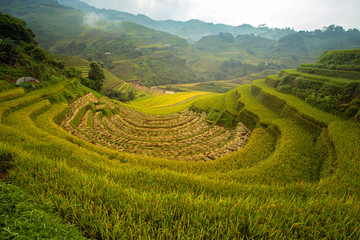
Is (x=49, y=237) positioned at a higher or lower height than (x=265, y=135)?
higher

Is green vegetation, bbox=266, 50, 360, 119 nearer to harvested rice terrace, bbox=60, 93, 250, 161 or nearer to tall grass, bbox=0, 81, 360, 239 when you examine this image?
tall grass, bbox=0, 81, 360, 239

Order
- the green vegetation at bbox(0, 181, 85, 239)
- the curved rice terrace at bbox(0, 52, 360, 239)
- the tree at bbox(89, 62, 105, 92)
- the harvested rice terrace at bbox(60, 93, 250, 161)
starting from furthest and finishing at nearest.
Answer: the tree at bbox(89, 62, 105, 92) → the harvested rice terrace at bbox(60, 93, 250, 161) → the curved rice terrace at bbox(0, 52, 360, 239) → the green vegetation at bbox(0, 181, 85, 239)

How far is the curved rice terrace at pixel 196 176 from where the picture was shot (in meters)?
1.95

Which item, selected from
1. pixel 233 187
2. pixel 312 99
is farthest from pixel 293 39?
pixel 233 187

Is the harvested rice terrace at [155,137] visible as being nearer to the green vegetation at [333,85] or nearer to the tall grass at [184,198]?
the tall grass at [184,198]

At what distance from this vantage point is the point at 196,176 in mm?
4168

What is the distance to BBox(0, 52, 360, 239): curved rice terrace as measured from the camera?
195cm

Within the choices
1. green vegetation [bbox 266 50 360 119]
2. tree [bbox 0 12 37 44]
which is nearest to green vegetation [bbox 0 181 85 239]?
green vegetation [bbox 266 50 360 119]

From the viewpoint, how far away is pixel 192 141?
39.4 ft

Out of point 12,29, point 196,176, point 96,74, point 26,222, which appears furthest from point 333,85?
point 12,29

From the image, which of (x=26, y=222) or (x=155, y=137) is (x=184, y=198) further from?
(x=155, y=137)

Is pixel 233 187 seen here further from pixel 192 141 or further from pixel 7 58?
pixel 7 58

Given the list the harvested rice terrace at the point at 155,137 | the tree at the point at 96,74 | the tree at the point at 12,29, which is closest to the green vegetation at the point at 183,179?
the harvested rice terrace at the point at 155,137

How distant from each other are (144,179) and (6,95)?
1665 cm
